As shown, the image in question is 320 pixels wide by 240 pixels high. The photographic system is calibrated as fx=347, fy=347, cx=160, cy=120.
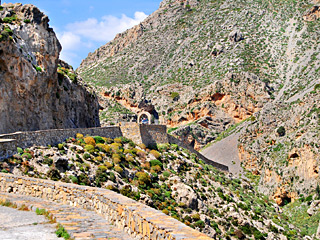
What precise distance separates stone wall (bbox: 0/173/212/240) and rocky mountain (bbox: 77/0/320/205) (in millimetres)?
35814

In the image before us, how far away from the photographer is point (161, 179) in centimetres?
2789

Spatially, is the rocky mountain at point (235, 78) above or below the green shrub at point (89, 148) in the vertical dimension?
above

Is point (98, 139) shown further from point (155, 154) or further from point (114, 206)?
point (114, 206)

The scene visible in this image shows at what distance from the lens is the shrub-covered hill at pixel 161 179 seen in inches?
757

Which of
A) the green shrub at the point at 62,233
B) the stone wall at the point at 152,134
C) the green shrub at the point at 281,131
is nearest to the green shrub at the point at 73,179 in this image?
the green shrub at the point at 62,233

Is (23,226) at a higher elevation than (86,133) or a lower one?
lower

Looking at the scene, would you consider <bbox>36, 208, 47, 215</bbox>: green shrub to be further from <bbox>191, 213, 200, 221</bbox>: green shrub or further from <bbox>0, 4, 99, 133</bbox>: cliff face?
<bbox>191, 213, 200, 221</bbox>: green shrub

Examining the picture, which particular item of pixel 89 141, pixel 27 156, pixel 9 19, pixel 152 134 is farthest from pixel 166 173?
pixel 9 19

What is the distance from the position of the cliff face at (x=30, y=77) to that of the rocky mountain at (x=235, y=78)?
97.7 ft

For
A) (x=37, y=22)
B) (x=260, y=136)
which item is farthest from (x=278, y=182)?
(x=37, y=22)

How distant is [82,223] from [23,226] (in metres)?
1.29

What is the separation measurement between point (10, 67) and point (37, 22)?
22.5 ft

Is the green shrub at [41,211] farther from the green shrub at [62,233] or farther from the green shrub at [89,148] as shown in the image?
the green shrub at [89,148]

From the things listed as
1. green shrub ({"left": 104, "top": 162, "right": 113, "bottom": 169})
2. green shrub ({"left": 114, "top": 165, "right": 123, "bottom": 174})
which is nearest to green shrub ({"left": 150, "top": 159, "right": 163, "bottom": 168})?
green shrub ({"left": 114, "top": 165, "right": 123, "bottom": 174})
